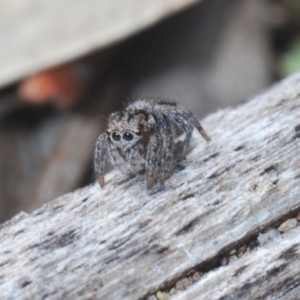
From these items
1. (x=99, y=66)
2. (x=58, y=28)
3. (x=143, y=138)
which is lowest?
(x=143, y=138)

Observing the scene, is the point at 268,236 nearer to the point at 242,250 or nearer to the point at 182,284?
the point at 242,250

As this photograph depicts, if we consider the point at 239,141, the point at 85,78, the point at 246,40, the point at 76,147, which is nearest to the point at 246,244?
the point at 239,141

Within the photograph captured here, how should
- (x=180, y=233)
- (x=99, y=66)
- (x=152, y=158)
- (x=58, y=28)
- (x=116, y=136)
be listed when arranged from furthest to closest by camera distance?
(x=99, y=66) < (x=58, y=28) < (x=116, y=136) < (x=152, y=158) < (x=180, y=233)

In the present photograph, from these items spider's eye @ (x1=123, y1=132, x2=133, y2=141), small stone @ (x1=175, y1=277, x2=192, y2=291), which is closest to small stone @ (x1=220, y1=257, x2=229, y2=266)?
small stone @ (x1=175, y1=277, x2=192, y2=291)

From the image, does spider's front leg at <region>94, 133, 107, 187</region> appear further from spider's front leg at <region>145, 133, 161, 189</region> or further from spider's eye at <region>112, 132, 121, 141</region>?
spider's front leg at <region>145, 133, 161, 189</region>

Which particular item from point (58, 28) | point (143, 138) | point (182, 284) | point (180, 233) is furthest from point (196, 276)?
point (58, 28)

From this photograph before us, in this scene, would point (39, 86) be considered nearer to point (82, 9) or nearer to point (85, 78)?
point (85, 78)

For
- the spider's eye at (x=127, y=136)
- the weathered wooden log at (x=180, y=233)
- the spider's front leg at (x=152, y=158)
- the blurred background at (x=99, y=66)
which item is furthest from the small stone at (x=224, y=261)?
the blurred background at (x=99, y=66)

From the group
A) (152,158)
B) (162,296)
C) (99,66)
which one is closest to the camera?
(162,296)

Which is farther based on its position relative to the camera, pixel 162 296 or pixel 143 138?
pixel 143 138
